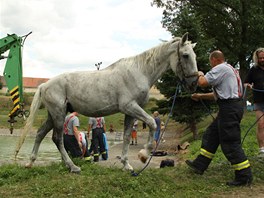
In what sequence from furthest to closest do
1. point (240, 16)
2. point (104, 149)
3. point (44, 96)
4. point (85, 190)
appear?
point (240, 16) → point (104, 149) → point (44, 96) → point (85, 190)

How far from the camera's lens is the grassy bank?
4852 mm

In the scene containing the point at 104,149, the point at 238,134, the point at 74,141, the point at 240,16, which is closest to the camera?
the point at 238,134

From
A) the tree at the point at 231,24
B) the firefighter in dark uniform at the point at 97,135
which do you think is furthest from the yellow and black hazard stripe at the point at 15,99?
the tree at the point at 231,24

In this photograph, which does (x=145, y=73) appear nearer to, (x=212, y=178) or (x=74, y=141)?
(x=212, y=178)

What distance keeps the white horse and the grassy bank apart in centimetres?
50

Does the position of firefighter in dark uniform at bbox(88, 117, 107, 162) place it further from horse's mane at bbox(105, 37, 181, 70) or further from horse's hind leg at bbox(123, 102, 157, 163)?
horse's hind leg at bbox(123, 102, 157, 163)

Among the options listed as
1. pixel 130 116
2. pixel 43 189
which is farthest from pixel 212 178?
pixel 43 189

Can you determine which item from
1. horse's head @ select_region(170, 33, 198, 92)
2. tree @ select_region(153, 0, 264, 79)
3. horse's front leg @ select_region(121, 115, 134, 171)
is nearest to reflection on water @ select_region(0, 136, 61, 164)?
horse's front leg @ select_region(121, 115, 134, 171)

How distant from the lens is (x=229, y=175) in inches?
243

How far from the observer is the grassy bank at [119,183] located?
4852 millimetres

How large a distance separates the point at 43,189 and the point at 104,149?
725 centimetres

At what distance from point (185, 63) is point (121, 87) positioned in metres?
1.20

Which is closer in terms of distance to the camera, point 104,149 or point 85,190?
point 85,190

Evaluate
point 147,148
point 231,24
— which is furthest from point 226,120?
point 231,24
